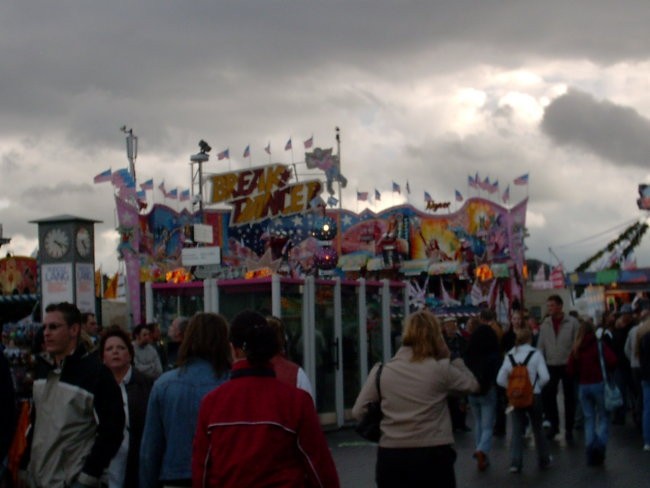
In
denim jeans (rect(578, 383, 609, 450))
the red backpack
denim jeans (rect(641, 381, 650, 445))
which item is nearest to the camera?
the red backpack

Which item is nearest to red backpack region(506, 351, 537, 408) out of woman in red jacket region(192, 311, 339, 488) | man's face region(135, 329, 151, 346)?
man's face region(135, 329, 151, 346)

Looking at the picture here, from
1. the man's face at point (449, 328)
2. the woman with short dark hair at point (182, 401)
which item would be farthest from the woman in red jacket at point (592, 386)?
the woman with short dark hair at point (182, 401)

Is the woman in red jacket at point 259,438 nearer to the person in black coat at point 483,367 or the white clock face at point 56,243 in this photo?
the person in black coat at point 483,367

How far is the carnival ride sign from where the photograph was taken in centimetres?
4281

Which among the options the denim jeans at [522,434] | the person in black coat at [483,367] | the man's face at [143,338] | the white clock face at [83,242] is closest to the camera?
the denim jeans at [522,434]

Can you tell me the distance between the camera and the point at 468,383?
6.69 meters

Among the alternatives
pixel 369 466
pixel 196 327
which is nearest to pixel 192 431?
pixel 196 327

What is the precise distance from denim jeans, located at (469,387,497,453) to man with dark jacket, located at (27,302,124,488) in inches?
287

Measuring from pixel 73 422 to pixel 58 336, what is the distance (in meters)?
0.49

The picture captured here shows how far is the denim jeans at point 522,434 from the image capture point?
12.3 metres

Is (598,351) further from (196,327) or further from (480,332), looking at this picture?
(196,327)

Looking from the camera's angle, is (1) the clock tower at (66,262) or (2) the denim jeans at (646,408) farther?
(1) the clock tower at (66,262)

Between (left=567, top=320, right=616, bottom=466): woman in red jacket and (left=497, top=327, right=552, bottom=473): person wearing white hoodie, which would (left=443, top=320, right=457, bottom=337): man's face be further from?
(left=497, top=327, right=552, bottom=473): person wearing white hoodie

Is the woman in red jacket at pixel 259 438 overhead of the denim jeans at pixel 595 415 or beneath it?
overhead
